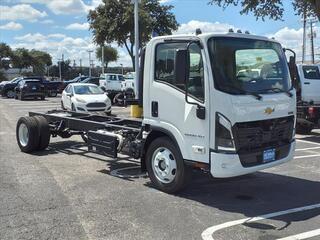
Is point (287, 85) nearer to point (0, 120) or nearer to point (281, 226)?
point (281, 226)

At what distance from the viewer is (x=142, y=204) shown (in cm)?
726

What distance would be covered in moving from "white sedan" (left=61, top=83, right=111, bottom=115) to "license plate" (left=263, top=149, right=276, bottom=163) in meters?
15.0

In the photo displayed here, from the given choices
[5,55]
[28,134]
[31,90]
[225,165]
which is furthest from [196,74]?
[5,55]

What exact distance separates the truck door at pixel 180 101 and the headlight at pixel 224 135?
0.56 ft

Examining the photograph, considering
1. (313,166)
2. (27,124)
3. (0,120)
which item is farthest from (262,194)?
(0,120)

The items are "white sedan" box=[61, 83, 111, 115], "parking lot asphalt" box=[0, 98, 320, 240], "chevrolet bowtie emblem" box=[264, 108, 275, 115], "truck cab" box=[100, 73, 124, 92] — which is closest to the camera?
"parking lot asphalt" box=[0, 98, 320, 240]

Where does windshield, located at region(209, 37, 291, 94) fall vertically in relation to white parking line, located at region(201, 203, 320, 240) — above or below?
above

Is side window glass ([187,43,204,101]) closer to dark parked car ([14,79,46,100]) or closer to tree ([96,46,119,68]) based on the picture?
dark parked car ([14,79,46,100])

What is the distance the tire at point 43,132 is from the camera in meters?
11.7

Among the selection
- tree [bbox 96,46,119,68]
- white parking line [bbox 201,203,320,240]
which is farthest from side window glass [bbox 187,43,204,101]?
tree [bbox 96,46,119,68]

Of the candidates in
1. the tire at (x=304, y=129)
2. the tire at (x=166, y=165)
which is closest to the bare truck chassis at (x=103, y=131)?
the tire at (x=166, y=165)

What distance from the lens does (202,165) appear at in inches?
283

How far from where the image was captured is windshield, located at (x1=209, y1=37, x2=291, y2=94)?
23.3ft

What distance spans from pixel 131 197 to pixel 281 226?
2.44 meters
